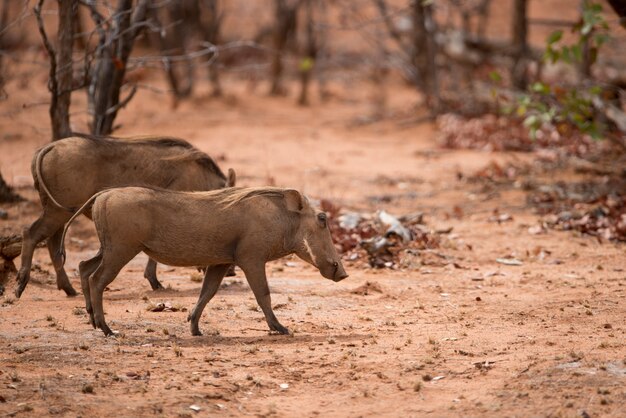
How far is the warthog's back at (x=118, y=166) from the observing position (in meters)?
7.70

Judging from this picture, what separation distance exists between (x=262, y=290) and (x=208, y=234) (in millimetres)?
523

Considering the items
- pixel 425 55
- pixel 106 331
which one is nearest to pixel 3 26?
pixel 425 55

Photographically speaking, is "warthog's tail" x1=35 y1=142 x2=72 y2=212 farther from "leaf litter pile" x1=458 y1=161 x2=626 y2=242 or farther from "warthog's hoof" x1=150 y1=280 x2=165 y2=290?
"leaf litter pile" x1=458 y1=161 x2=626 y2=242

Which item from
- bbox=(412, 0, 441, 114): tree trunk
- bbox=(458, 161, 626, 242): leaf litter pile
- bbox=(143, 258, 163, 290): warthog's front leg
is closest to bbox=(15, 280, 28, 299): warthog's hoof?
bbox=(143, 258, 163, 290): warthog's front leg

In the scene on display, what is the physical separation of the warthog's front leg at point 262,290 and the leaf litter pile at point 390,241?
8.30 feet

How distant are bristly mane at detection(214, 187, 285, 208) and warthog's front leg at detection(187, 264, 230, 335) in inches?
18.5

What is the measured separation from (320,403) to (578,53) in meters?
6.10

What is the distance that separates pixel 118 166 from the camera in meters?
7.89

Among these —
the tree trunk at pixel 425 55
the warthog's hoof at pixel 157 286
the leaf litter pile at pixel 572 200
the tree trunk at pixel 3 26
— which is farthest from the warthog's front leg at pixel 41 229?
the tree trunk at pixel 425 55

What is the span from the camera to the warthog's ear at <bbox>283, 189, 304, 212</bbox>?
6.71 meters

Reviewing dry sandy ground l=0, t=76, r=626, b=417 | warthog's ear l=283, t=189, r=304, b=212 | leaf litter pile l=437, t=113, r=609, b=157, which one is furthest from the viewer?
leaf litter pile l=437, t=113, r=609, b=157

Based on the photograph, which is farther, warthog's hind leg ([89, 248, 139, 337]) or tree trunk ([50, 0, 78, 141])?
tree trunk ([50, 0, 78, 141])

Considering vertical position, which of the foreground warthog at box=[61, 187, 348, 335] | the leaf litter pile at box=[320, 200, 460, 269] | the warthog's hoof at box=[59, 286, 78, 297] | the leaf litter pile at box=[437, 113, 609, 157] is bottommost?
the leaf litter pile at box=[437, 113, 609, 157]

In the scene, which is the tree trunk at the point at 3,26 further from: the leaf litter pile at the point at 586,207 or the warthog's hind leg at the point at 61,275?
the leaf litter pile at the point at 586,207
